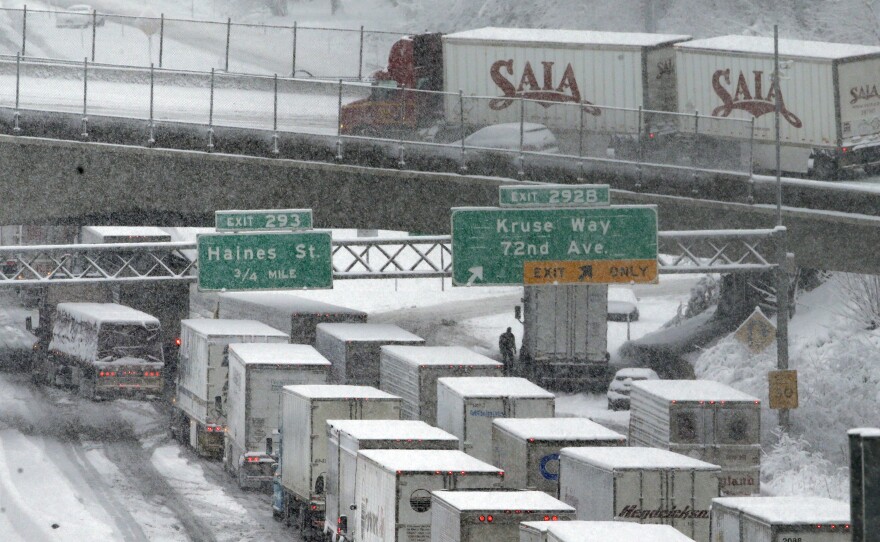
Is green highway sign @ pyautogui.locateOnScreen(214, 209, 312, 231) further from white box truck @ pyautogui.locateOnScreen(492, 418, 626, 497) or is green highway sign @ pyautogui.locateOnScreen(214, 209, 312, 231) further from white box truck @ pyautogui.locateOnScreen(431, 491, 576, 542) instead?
white box truck @ pyautogui.locateOnScreen(431, 491, 576, 542)

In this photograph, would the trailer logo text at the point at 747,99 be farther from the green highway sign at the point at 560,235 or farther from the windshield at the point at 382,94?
the green highway sign at the point at 560,235

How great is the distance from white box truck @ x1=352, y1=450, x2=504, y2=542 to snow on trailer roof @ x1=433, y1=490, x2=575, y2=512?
2.79 ft

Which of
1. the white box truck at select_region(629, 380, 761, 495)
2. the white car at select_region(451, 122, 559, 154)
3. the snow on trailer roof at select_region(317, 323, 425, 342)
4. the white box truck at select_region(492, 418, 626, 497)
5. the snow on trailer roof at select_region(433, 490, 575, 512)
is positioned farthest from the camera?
the white car at select_region(451, 122, 559, 154)

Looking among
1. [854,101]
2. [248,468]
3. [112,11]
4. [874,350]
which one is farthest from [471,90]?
[112,11]

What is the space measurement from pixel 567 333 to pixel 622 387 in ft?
10.4

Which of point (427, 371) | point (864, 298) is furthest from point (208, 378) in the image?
point (864, 298)

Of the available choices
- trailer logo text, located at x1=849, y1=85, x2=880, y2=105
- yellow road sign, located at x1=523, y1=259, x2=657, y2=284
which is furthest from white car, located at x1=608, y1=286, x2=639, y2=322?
yellow road sign, located at x1=523, y1=259, x2=657, y2=284

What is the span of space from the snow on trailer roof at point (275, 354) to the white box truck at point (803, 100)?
1499 cm

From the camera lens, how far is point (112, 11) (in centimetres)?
9462

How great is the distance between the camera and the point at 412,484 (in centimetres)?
2153

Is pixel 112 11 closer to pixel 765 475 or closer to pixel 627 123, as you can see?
pixel 627 123

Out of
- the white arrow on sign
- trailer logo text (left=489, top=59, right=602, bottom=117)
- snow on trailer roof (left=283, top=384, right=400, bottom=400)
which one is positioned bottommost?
snow on trailer roof (left=283, top=384, right=400, bottom=400)

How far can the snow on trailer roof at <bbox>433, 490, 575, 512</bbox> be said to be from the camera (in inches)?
765

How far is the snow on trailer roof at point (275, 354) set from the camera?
31700 millimetres
